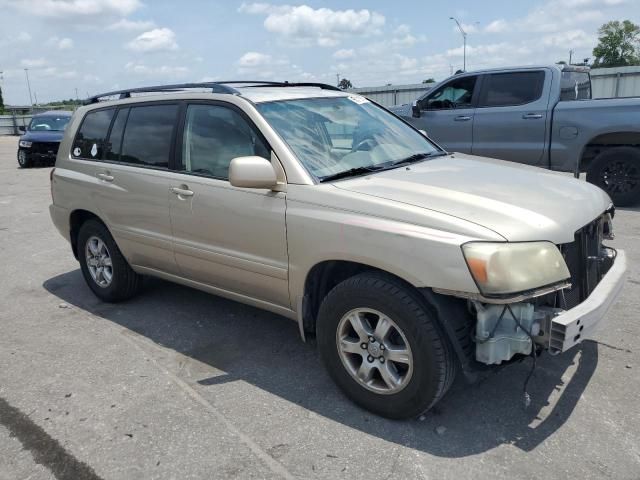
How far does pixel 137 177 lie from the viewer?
14.5 ft

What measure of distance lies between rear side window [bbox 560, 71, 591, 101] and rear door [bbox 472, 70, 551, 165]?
272 mm

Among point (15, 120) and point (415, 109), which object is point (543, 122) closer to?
point (415, 109)

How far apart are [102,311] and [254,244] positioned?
215 cm

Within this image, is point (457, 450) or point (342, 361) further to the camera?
point (342, 361)

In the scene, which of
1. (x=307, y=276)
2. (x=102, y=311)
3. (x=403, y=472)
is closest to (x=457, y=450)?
(x=403, y=472)

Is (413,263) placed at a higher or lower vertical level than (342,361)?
higher

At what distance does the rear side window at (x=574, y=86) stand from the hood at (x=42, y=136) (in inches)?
557

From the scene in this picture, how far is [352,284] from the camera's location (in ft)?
10.0

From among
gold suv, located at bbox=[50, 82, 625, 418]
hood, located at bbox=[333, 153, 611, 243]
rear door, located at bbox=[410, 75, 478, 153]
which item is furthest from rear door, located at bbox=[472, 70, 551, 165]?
hood, located at bbox=[333, 153, 611, 243]

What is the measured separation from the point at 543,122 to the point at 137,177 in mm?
5980

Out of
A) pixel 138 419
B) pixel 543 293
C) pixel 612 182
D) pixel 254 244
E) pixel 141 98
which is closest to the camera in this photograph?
pixel 543 293

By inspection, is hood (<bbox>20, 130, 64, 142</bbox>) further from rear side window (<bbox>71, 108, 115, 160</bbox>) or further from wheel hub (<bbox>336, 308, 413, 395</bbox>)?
wheel hub (<bbox>336, 308, 413, 395</bbox>)

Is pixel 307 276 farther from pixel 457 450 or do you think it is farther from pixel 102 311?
pixel 102 311

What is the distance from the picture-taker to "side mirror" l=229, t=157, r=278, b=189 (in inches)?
129
